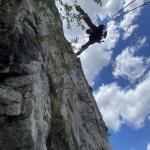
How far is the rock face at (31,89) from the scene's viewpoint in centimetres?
2131

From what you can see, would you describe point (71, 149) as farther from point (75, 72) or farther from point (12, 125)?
point (75, 72)

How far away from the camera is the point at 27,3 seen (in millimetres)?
27312

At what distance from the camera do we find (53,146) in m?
24.5

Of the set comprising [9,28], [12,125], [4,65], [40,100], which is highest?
[9,28]

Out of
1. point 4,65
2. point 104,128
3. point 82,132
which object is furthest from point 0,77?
point 104,128

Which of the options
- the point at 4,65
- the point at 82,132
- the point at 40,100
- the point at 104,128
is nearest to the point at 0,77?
the point at 4,65

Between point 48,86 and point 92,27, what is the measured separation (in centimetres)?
1106

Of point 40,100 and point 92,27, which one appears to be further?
point 92,27

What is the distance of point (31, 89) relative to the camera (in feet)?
74.5

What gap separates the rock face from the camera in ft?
69.9

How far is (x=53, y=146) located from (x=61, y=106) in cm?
411

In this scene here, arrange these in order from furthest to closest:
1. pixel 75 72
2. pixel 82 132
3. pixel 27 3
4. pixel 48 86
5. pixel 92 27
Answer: pixel 75 72
pixel 92 27
pixel 82 132
pixel 27 3
pixel 48 86

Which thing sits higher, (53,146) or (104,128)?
(104,128)

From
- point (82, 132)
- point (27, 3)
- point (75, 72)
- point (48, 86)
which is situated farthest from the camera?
point (75, 72)
